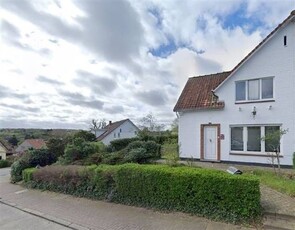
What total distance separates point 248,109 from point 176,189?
27.8 feet

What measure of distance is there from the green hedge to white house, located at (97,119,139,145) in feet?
90.2

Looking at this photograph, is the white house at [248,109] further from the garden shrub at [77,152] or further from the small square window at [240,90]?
the garden shrub at [77,152]

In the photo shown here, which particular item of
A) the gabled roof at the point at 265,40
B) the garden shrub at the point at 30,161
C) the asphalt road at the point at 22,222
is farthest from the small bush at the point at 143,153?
the gabled roof at the point at 265,40

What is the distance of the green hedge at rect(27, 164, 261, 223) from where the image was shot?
6250 millimetres

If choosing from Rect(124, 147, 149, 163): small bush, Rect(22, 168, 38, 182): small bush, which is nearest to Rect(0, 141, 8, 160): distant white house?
Rect(22, 168, 38, 182): small bush

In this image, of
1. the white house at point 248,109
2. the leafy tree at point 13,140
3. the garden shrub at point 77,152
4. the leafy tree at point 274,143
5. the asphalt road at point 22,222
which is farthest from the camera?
the leafy tree at point 13,140

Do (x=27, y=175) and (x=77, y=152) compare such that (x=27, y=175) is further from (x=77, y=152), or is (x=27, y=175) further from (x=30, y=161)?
(x=77, y=152)

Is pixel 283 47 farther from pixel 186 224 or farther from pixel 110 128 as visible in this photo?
pixel 110 128

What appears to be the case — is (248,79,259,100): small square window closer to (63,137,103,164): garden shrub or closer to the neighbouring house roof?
the neighbouring house roof

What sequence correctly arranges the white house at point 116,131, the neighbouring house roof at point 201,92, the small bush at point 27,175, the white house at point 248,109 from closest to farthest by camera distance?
the white house at point 248,109 < the small bush at point 27,175 < the neighbouring house roof at point 201,92 < the white house at point 116,131

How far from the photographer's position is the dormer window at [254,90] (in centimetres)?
1327

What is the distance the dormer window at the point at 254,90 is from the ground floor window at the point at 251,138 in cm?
160

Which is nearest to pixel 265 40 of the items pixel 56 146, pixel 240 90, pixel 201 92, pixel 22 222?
pixel 240 90

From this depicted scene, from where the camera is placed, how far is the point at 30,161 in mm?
14922
